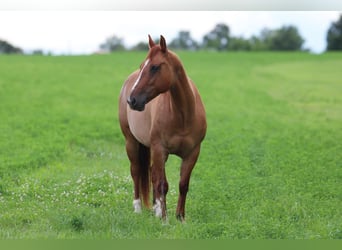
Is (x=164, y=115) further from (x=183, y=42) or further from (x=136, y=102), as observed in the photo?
(x=183, y=42)

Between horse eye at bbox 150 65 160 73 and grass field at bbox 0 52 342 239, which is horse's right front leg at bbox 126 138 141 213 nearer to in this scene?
grass field at bbox 0 52 342 239

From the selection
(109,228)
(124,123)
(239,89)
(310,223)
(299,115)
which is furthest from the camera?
(239,89)

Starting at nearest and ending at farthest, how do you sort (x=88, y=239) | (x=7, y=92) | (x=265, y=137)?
(x=88, y=239) < (x=265, y=137) < (x=7, y=92)

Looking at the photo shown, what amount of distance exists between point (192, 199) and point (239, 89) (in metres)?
15.7

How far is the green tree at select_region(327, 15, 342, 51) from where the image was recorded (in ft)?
142

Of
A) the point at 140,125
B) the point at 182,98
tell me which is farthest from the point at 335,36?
the point at 182,98

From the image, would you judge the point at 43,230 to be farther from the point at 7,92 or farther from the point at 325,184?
the point at 7,92

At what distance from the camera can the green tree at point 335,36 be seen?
4315cm

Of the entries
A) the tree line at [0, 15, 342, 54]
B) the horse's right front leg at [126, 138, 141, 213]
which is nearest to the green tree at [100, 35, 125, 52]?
the tree line at [0, 15, 342, 54]

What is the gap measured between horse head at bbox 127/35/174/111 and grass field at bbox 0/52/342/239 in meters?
1.46

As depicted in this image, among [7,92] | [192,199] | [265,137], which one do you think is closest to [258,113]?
Result: [265,137]

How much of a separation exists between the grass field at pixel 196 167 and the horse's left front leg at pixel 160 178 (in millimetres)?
173

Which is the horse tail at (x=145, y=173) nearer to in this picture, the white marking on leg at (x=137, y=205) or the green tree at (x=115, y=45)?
the white marking on leg at (x=137, y=205)

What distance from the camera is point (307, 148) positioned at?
12.7 metres
